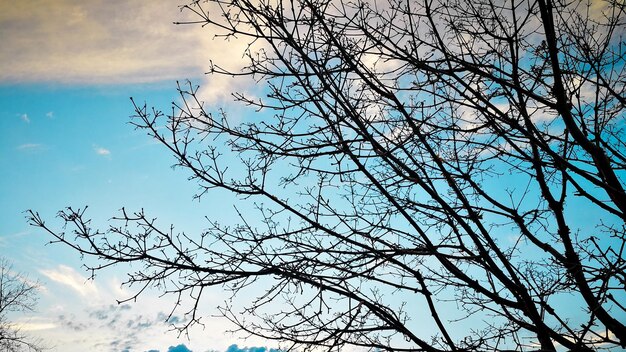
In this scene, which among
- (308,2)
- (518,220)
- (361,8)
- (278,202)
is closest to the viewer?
(308,2)

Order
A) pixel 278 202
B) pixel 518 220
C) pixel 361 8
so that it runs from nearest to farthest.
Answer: pixel 361 8 < pixel 278 202 < pixel 518 220

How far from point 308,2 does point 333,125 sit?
2.93 feet

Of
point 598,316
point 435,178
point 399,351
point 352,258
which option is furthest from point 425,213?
point 598,316

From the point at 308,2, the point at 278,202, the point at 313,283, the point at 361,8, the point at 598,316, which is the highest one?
the point at 361,8

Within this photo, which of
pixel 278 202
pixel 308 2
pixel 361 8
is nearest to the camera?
pixel 308 2

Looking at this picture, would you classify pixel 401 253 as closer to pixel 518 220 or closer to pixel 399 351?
pixel 399 351

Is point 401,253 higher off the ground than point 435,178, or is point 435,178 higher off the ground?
point 435,178

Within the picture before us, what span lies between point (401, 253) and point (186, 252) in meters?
1.66

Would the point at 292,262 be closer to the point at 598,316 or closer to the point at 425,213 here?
the point at 425,213

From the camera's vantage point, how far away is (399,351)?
3.43 m

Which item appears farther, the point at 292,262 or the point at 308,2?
the point at 292,262

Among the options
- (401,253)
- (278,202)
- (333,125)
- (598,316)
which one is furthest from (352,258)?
(598,316)

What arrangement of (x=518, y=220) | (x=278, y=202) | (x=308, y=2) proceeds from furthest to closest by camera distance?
(x=518, y=220)
(x=278, y=202)
(x=308, y=2)

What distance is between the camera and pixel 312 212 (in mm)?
3869
